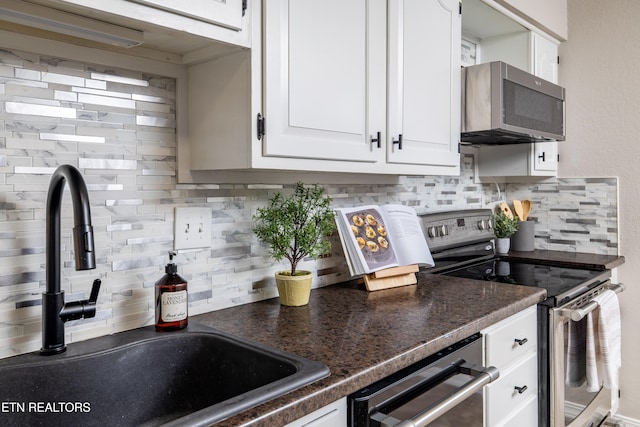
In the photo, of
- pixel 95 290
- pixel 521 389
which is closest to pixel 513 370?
pixel 521 389

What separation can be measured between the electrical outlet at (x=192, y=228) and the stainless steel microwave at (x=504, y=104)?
110 centimetres

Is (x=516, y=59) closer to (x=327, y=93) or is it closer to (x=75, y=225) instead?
(x=327, y=93)

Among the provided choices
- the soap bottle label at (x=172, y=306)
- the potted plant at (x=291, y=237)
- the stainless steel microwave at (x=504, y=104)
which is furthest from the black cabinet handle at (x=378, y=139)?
the soap bottle label at (x=172, y=306)

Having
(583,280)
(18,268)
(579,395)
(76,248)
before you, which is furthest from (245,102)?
(579,395)

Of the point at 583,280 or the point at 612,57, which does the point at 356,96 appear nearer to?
the point at 583,280

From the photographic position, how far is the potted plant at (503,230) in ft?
8.13

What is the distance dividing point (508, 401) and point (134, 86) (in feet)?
4.54

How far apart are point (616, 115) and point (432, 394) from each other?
2.09 meters

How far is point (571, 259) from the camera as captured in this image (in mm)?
2307

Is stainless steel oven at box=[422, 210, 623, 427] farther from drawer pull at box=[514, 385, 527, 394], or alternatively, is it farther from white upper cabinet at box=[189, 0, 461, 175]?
white upper cabinet at box=[189, 0, 461, 175]

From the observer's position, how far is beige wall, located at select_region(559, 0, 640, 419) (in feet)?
7.85

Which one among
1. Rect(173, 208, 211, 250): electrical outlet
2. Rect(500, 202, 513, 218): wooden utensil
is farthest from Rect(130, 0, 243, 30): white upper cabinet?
Rect(500, 202, 513, 218): wooden utensil

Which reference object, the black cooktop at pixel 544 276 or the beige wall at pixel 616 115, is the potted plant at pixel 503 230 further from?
the beige wall at pixel 616 115

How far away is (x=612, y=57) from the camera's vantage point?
8.03 ft
